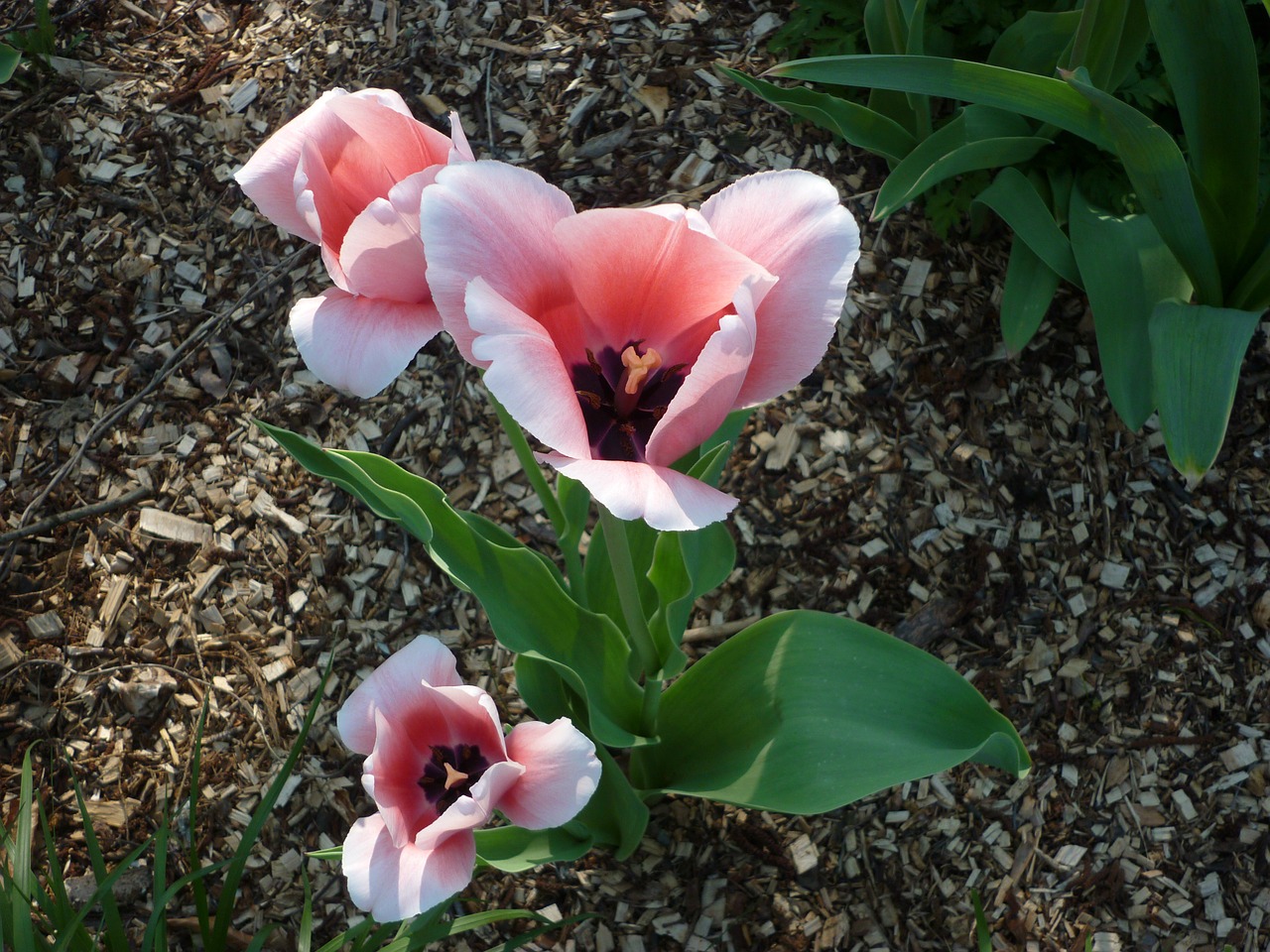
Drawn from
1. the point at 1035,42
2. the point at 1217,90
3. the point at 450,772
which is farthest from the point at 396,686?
the point at 1035,42

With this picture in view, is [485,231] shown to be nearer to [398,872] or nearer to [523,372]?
[523,372]

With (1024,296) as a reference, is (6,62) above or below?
above

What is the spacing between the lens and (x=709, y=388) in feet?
2.67

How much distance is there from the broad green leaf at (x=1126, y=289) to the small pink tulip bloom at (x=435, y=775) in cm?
120

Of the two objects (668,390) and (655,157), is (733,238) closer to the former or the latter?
(668,390)

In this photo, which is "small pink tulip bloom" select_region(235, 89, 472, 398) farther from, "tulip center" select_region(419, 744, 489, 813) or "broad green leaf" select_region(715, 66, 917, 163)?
"broad green leaf" select_region(715, 66, 917, 163)

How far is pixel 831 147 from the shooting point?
2209 mm

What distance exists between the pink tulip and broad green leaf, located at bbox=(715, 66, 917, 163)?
1006 millimetres

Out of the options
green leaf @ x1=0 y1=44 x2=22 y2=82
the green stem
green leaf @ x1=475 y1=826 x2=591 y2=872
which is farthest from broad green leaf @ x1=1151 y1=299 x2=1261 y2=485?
green leaf @ x1=0 y1=44 x2=22 y2=82

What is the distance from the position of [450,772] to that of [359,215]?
71 centimetres

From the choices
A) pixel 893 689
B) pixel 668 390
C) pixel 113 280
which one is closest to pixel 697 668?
pixel 893 689

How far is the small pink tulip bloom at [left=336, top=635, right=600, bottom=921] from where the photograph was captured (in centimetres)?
107

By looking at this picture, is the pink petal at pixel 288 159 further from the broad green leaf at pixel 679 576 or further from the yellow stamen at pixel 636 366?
the broad green leaf at pixel 679 576

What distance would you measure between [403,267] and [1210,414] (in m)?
1.23
